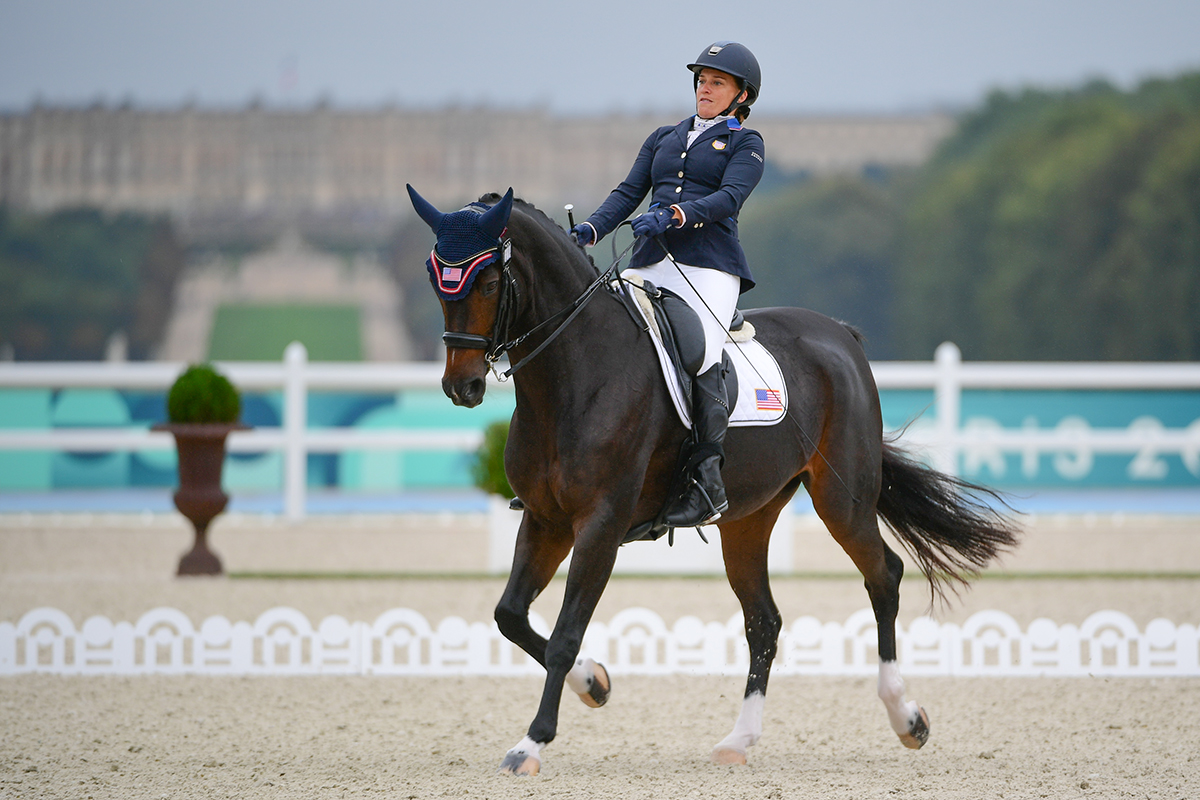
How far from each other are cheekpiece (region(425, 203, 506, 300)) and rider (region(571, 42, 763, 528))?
619mm

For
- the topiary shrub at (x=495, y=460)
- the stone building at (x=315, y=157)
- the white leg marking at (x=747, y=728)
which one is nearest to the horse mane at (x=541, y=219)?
the white leg marking at (x=747, y=728)

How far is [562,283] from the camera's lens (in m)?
4.75

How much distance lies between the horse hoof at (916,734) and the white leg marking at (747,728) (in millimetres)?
524

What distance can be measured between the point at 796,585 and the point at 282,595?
357 cm

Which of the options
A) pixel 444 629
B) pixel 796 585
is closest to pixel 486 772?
pixel 444 629

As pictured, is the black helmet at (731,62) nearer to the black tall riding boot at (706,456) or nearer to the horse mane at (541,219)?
the horse mane at (541,219)

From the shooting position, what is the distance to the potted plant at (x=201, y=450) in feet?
33.3

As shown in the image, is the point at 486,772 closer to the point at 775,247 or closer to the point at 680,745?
the point at 680,745

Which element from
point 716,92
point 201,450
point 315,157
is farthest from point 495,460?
point 315,157

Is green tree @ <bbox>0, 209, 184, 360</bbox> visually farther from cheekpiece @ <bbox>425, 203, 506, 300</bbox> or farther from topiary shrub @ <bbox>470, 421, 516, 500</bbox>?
cheekpiece @ <bbox>425, 203, 506, 300</bbox>

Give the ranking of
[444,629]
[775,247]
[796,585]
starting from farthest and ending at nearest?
1. [775,247]
2. [796,585]
3. [444,629]

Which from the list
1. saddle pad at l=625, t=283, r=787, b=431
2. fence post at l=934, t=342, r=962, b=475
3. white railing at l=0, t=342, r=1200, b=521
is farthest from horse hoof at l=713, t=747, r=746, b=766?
white railing at l=0, t=342, r=1200, b=521

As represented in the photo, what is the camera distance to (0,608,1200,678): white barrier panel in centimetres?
660


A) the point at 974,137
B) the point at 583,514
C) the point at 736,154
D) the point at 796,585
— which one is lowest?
the point at 796,585
